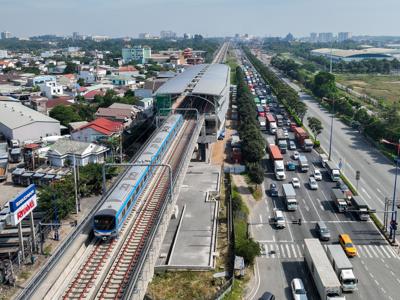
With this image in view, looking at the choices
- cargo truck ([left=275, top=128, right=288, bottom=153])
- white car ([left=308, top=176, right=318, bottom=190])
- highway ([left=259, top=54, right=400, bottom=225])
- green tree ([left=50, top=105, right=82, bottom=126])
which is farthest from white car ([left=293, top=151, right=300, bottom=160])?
green tree ([left=50, top=105, right=82, bottom=126])

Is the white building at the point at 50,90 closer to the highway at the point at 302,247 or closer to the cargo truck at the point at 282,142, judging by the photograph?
the cargo truck at the point at 282,142

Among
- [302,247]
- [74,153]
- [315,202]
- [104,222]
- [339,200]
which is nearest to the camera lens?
[104,222]

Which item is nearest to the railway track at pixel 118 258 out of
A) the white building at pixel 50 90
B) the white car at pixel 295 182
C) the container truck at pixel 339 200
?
the container truck at pixel 339 200

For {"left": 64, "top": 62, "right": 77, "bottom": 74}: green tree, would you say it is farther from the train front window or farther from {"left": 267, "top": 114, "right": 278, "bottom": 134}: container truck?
the train front window

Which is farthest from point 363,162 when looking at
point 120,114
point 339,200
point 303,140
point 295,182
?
point 120,114

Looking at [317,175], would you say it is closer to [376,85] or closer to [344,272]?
[344,272]

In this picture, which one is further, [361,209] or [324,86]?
[324,86]

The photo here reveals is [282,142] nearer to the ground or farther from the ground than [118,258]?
farther from the ground
